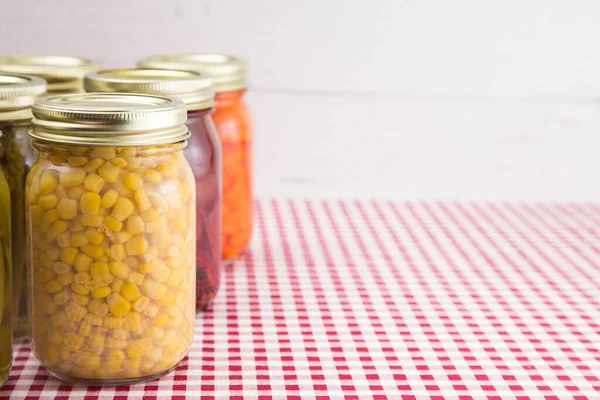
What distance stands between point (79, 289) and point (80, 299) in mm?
10

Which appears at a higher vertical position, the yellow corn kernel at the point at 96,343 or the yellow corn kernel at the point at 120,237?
the yellow corn kernel at the point at 120,237

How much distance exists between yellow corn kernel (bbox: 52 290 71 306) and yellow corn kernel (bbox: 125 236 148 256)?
72 mm

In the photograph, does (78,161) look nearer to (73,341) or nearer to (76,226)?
(76,226)

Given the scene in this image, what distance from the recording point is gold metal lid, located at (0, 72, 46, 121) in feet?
2.87

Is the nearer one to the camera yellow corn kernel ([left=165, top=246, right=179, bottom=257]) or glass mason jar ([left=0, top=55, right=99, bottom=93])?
yellow corn kernel ([left=165, top=246, right=179, bottom=257])

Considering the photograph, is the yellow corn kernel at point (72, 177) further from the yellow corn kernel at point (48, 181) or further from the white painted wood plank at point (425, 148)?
the white painted wood plank at point (425, 148)

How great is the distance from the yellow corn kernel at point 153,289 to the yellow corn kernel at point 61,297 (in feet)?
0.24

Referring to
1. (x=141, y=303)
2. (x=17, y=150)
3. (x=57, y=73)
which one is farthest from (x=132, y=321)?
(x=57, y=73)

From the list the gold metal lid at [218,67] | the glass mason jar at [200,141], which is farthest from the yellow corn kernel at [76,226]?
the gold metal lid at [218,67]

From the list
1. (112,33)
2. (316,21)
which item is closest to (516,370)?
(316,21)

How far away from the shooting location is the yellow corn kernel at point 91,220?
31.5 inches

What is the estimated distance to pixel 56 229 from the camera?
81cm

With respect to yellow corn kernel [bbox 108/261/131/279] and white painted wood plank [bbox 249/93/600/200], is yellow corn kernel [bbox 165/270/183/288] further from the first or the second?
white painted wood plank [bbox 249/93/600/200]

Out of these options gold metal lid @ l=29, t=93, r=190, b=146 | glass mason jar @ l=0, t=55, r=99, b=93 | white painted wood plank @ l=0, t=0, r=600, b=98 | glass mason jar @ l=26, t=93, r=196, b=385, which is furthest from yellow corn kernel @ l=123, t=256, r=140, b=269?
white painted wood plank @ l=0, t=0, r=600, b=98
